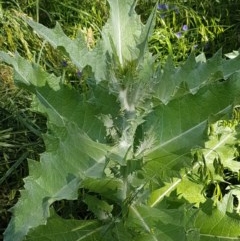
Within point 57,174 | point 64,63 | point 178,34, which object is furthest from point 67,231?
point 178,34

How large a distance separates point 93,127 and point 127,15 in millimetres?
316

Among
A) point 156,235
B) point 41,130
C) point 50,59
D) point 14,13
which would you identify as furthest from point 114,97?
point 14,13

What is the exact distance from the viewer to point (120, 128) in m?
1.58

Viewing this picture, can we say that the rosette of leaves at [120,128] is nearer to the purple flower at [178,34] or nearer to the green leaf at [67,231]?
the green leaf at [67,231]

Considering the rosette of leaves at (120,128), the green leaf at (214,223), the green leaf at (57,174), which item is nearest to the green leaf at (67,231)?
the rosette of leaves at (120,128)

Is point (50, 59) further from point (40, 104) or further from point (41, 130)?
point (40, 104)

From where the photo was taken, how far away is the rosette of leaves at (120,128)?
1.45 meters

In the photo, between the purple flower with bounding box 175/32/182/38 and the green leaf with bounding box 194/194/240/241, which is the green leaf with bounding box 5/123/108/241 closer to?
the green leaf with bounding box 194/194/240/241

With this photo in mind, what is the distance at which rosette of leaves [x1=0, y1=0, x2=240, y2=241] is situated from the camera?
145cm

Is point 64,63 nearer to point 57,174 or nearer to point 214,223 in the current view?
point 214,223

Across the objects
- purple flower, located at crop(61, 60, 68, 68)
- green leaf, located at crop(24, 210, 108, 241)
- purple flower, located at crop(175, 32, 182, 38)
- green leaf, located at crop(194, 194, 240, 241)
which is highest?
purple flower, located at crop(175, 32, 182, 38)

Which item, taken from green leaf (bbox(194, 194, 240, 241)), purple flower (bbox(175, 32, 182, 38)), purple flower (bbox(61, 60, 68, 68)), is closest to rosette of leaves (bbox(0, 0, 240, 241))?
green leaf (bbox(194, 194, 240, 241))

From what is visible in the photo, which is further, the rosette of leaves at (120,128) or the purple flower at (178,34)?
the purple flower at (178,34)

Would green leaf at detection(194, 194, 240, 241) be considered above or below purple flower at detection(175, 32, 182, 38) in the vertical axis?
below
